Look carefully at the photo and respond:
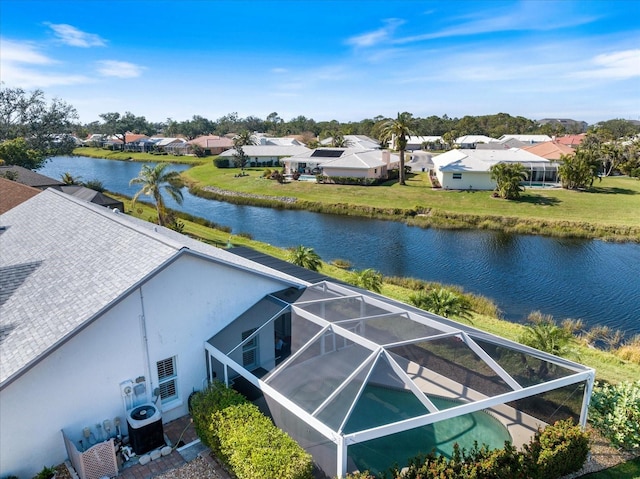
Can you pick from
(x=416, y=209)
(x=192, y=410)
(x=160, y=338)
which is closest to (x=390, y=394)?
(x=192, y=410)

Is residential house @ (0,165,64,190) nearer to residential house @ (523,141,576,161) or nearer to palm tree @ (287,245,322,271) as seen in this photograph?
palm tree @ (287,245,322,271)

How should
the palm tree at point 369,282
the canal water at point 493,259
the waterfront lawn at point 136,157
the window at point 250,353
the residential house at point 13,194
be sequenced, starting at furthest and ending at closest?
the waterfront lawn at point 136,157, the residential house at point 13,194, the canal water at point 493,259, the palm tree at point 369,282, the window at point 250,353

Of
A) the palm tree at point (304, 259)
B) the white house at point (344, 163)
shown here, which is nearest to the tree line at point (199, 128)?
the white house at point (344, 163)

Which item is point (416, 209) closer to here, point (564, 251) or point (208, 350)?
point (564, 251)

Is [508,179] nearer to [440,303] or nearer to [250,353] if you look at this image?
[440,303]

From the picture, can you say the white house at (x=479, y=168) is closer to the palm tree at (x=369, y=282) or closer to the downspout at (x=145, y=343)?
the palm tree at (x=369, y=282)

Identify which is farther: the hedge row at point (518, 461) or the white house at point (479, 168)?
the white house at point (479, 168)

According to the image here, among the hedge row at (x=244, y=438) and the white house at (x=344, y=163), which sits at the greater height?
the white house at (x=344, y=163)
